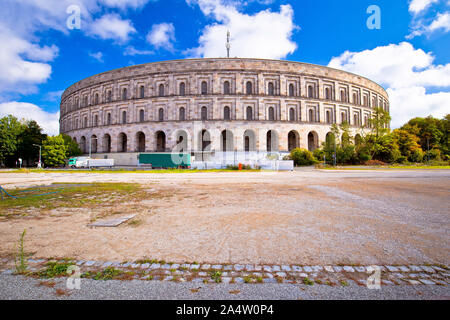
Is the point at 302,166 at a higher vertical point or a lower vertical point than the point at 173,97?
lower

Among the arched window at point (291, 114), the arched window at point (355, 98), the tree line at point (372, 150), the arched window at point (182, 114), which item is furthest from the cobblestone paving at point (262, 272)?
the arched window at point (355, 98)

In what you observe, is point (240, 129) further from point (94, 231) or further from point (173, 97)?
point (94, 231)

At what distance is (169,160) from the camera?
31.5 m

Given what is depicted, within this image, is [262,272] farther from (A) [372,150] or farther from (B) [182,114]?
(B) [182,114]

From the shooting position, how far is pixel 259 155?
3594 centimetres

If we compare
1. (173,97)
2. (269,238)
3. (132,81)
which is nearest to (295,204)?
(269,238)

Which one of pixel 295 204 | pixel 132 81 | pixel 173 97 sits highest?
pixel 132 81

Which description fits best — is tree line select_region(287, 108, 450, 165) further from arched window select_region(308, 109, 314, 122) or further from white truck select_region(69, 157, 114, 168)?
white truck select_region(69, 157, 114, 168)

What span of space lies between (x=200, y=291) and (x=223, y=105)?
36.9 meters

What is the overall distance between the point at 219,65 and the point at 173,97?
10.1m

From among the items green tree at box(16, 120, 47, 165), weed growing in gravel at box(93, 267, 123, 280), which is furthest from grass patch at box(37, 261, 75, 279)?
green tree at box(16, 120, 47, 165)

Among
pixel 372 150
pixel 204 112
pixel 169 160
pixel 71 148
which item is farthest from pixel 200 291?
pixel 71 148

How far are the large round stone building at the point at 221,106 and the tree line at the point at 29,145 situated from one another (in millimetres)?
5913

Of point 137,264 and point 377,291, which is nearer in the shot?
point 377,291
